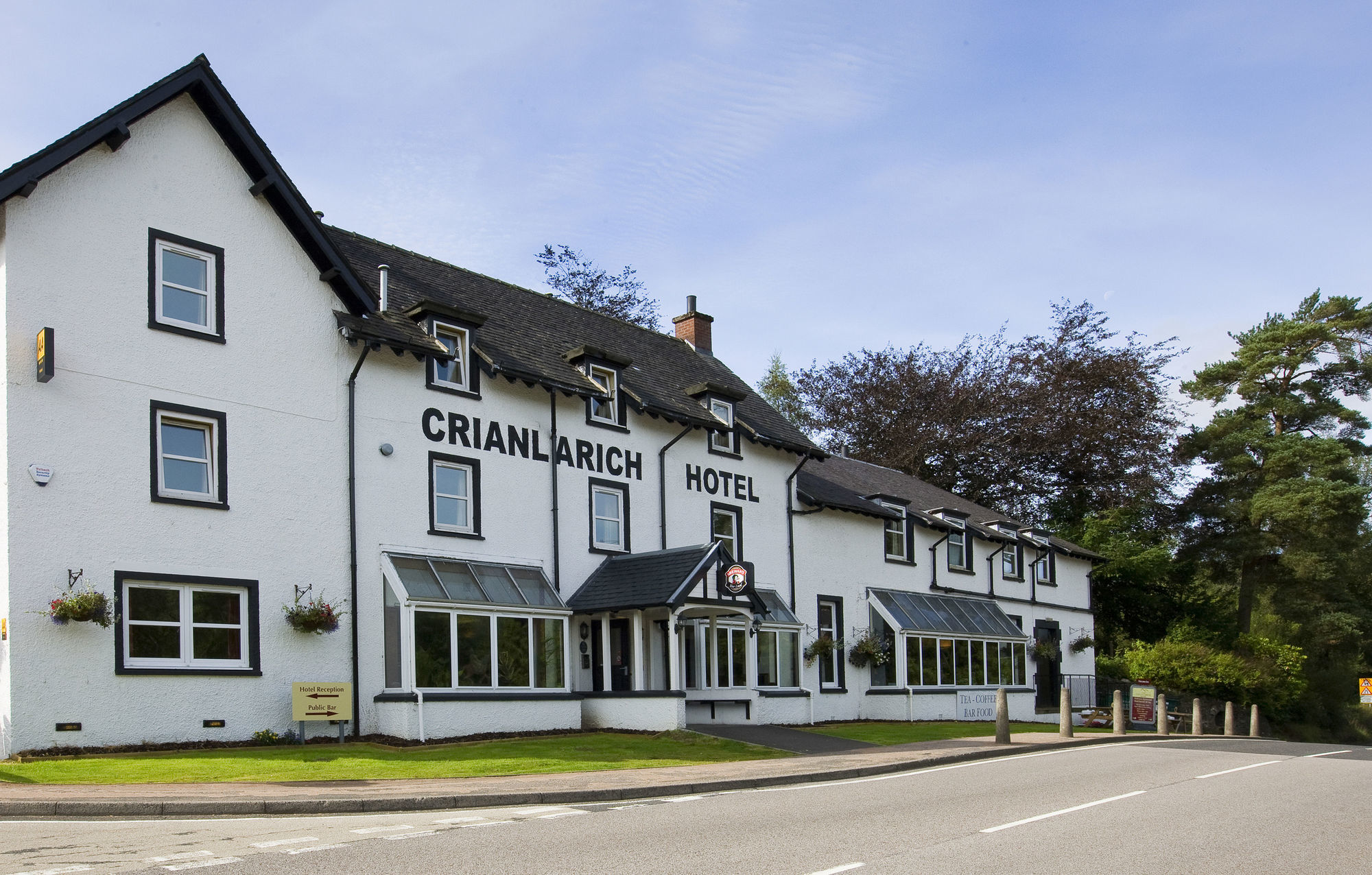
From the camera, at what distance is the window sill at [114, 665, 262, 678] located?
57.7 ft

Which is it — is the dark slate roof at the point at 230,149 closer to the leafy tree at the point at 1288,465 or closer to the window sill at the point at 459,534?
the window sill at the point at 459,534

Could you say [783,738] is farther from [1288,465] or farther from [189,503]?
[1288,465]

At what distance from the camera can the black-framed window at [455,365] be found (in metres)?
22.9

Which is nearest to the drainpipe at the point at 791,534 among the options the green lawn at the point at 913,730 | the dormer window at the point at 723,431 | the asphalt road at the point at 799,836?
the dormer window at the point at 723,431

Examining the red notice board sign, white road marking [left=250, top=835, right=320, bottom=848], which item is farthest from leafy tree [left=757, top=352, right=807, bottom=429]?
white road marking [left=250, top=835, right=320, bottom=848]

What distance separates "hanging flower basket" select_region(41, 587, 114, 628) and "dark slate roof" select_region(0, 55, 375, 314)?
223 inches

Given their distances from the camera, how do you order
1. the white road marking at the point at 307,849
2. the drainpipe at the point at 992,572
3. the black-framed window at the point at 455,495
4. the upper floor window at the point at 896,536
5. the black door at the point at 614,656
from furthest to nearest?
the drainpipe at the point at 992,572 < the upper floor window at the point at 896,536 < the black door at the point at 614,656 < the black-framed window at the point at 455,495 < the white road marking at the point at 307,849

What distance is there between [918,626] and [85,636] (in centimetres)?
2284

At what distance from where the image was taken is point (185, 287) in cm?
1939

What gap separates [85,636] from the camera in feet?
56.4

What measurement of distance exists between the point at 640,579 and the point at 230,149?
1102 cm

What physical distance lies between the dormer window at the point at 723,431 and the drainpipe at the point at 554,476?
539 cm

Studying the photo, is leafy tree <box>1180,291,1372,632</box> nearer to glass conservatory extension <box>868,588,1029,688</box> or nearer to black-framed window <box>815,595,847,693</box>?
glass conservatory extension <box>868,588,1029,688</box>

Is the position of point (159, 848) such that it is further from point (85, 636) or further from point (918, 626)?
point (918, 626)
